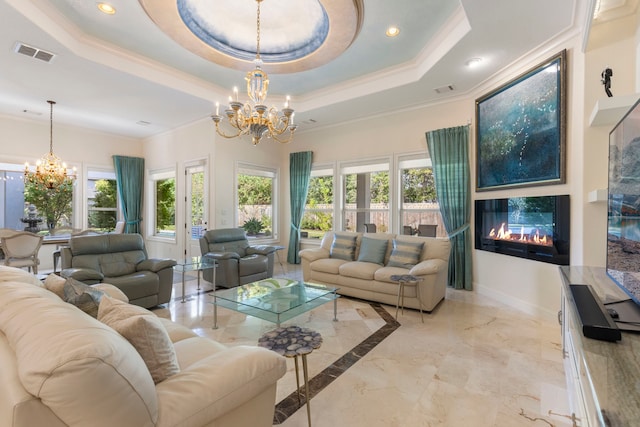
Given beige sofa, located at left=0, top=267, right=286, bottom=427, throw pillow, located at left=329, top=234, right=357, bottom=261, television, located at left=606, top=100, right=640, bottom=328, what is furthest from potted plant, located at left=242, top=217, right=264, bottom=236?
television, located at left=606, top=100, right=640, bottom=328

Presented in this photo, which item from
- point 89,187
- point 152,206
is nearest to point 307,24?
point 152,206

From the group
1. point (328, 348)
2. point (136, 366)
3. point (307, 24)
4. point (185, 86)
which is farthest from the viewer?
point (185, 86)

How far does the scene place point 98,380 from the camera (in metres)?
0.84

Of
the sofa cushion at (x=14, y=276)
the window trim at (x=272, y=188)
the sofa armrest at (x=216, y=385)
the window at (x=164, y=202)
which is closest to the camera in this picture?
the sofa armrest at (x=216, y=385)

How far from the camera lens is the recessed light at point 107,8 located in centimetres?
298

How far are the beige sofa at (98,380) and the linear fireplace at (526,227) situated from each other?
134 inches

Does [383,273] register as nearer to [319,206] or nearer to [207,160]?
[319,206]

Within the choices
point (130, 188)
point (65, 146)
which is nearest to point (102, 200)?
point (130, 188)

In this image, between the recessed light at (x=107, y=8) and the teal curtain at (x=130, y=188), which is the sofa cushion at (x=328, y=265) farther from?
the teal curtain at (x=130, y=188)

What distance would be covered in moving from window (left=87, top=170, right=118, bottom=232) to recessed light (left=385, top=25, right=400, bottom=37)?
6.82 m

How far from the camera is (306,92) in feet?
17.2

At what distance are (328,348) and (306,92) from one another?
4.24m

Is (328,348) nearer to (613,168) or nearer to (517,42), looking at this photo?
(613,168)

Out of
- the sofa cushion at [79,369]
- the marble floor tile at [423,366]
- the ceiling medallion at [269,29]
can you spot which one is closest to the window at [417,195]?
the marble floor tile at [423,366]
